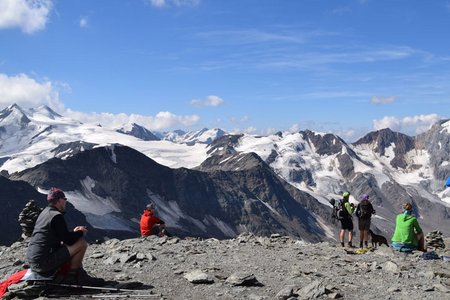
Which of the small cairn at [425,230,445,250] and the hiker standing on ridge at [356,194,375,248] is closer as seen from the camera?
the hiker standing on ridge at [356,194,375,248]

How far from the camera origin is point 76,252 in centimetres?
1401

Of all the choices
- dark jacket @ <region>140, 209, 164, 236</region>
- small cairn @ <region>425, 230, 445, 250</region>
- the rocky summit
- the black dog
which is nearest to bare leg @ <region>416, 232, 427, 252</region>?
the rocky summit

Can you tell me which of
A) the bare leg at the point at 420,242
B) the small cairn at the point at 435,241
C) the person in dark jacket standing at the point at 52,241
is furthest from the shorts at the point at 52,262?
the small cairn at the point at 435,241

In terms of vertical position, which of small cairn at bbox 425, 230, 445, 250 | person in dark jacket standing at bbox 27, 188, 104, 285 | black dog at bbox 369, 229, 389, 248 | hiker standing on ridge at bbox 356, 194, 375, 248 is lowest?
small cairn at bbox 425, 230, 445, 250

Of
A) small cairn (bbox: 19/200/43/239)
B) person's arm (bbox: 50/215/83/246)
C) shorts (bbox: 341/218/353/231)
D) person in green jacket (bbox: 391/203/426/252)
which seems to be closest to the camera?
person's arm (bbox: 50/215/83/246)

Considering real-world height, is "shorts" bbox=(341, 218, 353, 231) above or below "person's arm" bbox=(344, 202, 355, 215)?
below

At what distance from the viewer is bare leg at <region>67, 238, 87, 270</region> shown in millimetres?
13883

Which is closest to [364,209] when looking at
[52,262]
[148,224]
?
[148,224]

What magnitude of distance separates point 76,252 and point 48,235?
2.98ft

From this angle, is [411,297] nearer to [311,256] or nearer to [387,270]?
[387,270]

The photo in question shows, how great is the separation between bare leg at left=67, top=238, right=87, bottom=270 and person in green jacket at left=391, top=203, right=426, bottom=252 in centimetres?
1323

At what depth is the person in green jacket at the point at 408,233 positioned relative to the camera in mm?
21531

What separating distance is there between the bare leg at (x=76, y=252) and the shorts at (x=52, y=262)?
7.1 inches

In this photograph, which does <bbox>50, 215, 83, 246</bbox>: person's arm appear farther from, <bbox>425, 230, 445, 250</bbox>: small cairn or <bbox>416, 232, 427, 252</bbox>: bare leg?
<bbox>425, 230, 445, 250</bbox>: small cairn
